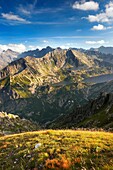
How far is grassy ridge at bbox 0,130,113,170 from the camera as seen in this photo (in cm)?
1498

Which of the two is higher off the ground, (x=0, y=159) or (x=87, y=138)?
(x=87, y=138)

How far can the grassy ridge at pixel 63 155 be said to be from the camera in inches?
590

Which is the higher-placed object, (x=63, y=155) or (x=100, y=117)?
(x=63, y=155)

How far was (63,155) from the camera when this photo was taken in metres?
17.2

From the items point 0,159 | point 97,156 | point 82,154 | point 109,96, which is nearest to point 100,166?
point 97,156

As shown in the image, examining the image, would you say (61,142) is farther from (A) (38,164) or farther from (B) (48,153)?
(A) (38,164)

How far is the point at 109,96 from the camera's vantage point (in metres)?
147

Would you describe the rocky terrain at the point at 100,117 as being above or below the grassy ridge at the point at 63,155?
below

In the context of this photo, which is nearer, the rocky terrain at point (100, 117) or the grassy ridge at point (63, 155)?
the grassy ridge at point (63, 155)

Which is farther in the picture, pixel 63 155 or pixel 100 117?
pixel 100 117

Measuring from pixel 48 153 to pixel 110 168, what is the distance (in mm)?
7179

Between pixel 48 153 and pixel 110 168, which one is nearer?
pixel 110 168

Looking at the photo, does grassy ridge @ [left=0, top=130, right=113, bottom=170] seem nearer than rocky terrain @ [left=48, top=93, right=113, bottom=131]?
Yes

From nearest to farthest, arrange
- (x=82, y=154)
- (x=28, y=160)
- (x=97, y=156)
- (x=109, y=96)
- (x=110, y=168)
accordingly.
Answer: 1. (x=110, y=168)
2. (x=97, y=156)
3. (x=82, y=154)
4. (x=28, y=160)
5. (x=109, y=96)
